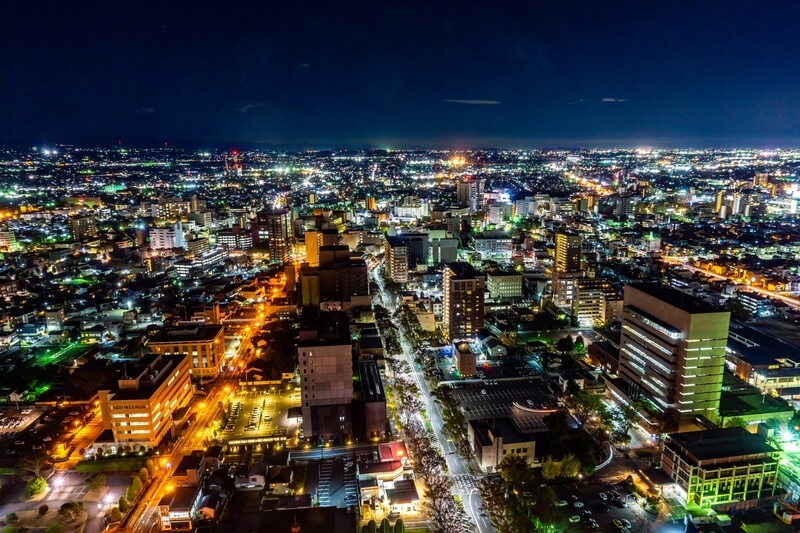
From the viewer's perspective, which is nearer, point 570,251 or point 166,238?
point 570,251

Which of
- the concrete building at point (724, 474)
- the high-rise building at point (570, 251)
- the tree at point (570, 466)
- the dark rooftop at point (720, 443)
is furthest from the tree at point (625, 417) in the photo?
the high-rise building at point (570, 251)

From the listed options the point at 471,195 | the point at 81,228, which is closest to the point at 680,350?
the point at 471,195

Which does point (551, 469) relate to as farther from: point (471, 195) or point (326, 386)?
point (471, 195)

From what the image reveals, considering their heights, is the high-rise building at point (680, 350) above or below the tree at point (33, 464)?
above

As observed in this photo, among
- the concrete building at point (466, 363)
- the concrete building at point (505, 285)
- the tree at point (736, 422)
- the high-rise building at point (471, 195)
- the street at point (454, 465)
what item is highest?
the high-rise building at point (471, 195)

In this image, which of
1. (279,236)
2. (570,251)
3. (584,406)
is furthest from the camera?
(279,236)

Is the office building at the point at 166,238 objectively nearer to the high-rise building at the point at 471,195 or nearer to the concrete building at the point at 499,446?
the high-rise building at the point at 471,195

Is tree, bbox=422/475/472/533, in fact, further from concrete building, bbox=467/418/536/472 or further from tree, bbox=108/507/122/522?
tree, bbox=108/507/122/522
